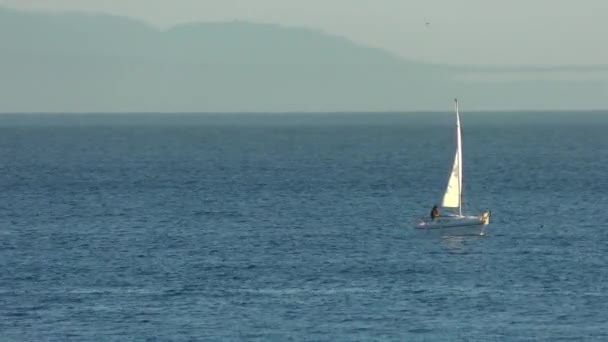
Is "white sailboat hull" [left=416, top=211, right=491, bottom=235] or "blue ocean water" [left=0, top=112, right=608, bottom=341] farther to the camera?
"white sailboat hull" [left=416, top=211, right=491, bottom=235]

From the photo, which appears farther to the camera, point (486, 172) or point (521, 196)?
point (486, 172)

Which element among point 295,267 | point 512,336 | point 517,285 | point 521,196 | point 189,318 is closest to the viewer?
point 512,336

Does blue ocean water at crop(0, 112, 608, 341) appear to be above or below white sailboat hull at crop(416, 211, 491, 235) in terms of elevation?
below

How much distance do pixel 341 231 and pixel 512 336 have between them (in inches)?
1682

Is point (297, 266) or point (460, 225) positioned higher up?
point (460, 225)

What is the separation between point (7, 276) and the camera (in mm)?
92812

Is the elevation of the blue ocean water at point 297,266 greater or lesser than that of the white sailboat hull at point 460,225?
lesser

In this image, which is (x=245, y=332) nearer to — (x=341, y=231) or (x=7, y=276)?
(x=7, y=276)

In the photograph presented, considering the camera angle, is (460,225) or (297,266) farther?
(460,225)

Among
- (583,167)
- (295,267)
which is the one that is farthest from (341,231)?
(583,167)

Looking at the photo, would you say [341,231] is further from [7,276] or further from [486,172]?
[486,172]

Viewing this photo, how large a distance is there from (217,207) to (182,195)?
1509cm

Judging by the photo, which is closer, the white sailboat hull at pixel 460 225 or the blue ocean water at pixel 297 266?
the blue ocean water at pixel 297 266

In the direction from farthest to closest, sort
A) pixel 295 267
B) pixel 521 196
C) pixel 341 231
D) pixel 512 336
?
pixel 521 196 < pixel 341 231 < pixel 295 267 < pixel 512 336
